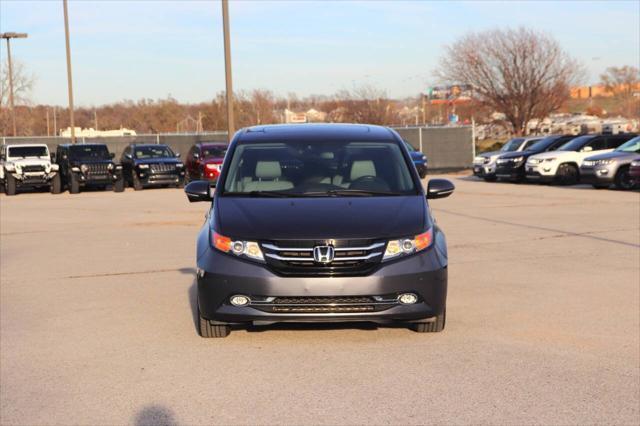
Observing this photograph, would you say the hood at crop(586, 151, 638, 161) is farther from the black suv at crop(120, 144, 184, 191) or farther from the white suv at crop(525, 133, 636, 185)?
the black suv at crop(120, 144, 184, 191)

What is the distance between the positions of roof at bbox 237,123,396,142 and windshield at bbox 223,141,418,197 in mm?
95

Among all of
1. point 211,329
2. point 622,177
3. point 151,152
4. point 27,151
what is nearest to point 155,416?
point 211,329

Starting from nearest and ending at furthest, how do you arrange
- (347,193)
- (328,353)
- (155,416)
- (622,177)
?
(155,416) → (328,353) → (347,193) → (622,177)

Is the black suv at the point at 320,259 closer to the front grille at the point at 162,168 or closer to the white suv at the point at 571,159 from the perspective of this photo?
the white suv at the point at 571,159

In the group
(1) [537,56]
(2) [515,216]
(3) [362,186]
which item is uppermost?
(1) [537,56]

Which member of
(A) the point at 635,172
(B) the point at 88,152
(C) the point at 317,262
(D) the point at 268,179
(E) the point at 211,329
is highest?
(D) the point at 268,179

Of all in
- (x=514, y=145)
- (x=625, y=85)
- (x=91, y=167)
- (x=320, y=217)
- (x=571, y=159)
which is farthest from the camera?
(x=625, y=85)

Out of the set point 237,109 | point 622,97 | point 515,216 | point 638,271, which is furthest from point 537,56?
point 622,97

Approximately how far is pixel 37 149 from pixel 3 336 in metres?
26.2

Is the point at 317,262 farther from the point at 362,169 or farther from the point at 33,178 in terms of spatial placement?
the point at 33,178

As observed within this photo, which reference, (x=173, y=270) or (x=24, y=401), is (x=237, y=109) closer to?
(x=173, y=270)

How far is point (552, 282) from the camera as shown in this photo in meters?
9.94

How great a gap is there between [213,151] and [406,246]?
27.9m

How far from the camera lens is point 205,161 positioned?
107 feet
